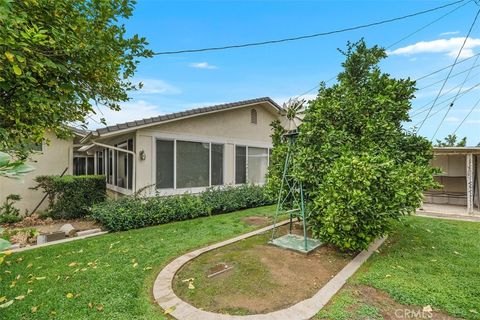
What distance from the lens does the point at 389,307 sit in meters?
3.16

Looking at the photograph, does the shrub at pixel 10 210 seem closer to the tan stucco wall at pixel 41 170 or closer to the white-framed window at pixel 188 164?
the tan stucco wall at pixel 41 170

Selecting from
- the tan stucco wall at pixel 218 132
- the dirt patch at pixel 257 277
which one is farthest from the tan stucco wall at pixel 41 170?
the dirt patch at pixel 257 277

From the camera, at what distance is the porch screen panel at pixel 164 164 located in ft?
27.6

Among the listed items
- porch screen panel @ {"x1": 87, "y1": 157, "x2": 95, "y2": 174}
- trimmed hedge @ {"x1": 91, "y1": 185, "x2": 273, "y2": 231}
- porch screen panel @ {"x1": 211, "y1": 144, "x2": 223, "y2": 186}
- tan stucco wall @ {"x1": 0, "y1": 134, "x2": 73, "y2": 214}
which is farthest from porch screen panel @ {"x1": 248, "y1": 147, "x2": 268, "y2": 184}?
porch screen panel @ {"x1": 87, "y1": 157, "x2": 95, "y2": 174}

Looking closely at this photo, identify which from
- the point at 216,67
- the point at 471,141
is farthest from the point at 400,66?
the point at 471,141

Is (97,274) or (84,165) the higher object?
(84,165)

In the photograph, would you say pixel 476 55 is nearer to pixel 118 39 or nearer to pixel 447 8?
pixel 447 8

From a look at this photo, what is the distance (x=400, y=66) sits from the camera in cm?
1386

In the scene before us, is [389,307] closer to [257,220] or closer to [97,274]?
[97,274]

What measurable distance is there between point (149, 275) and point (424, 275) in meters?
4.55

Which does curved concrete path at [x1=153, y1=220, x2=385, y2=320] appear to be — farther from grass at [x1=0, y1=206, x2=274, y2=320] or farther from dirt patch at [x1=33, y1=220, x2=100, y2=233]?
dirt patch at [x1=33, y1=220, x2=100, y2=233]

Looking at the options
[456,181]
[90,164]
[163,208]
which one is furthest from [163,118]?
[456,181]

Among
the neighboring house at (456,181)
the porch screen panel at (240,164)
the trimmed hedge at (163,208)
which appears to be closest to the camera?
the trimmed hedge at (163,208)

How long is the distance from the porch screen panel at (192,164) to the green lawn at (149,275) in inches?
102
